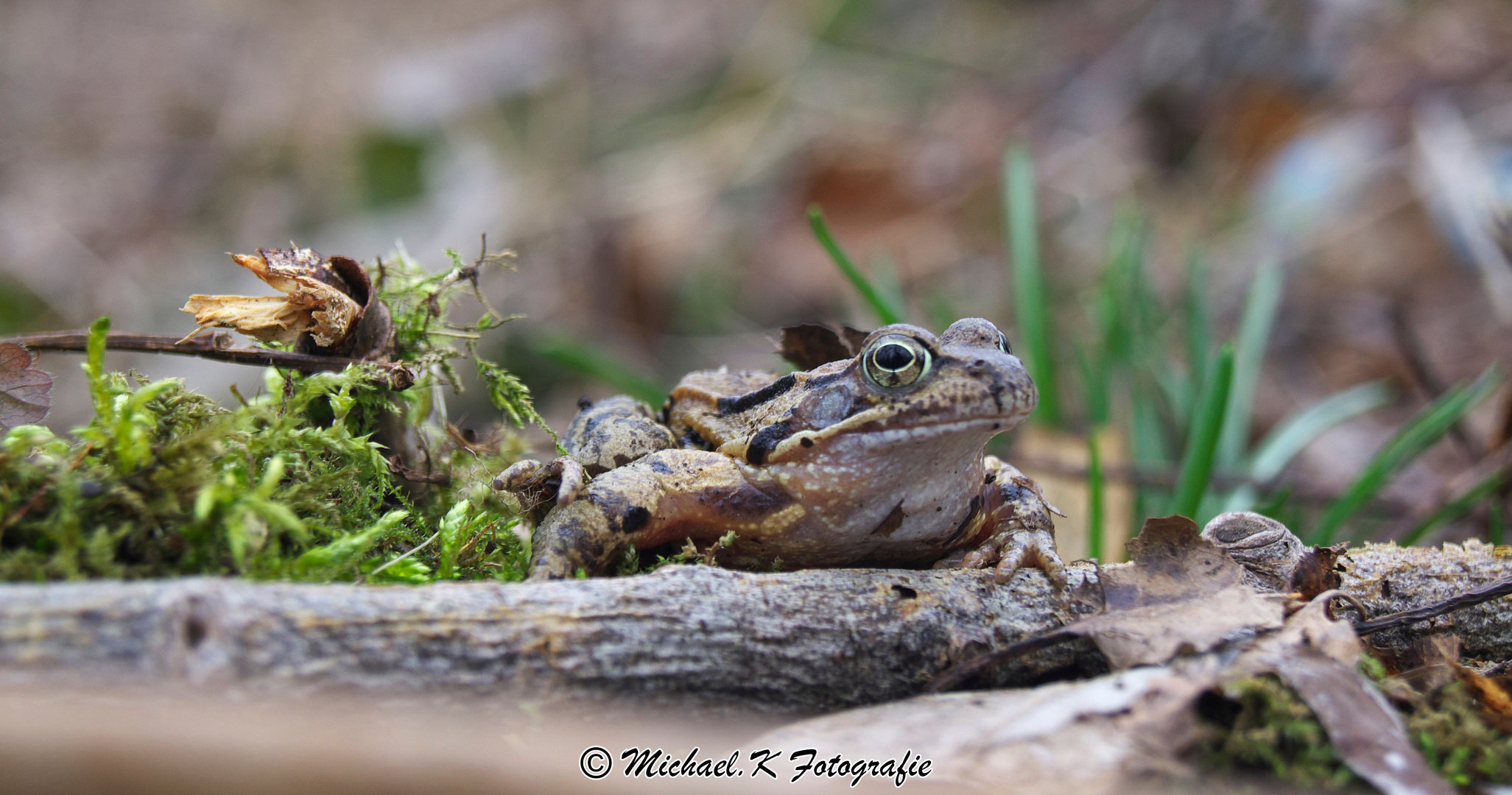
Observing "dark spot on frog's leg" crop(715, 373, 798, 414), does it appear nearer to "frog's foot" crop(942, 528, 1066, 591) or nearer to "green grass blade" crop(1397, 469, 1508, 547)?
"frog's foot" crop(942, 528, 1066, 591)

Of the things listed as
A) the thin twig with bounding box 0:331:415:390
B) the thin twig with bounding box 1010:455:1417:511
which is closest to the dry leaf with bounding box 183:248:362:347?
the thin twig with bounding box 0:331:415:390

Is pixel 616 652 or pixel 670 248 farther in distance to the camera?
pixel 670 248

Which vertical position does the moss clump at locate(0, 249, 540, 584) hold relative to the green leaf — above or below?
above

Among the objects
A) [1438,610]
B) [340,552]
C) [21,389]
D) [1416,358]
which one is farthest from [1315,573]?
[21,389]

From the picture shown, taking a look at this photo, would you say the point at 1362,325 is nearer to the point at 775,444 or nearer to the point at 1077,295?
the point at 1077,295

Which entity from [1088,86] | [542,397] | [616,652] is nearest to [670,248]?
[542,397]

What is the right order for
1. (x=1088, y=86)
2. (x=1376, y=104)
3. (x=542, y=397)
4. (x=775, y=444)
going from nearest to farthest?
(x=775, y=444) < (x=1376, y=104) < (x=542, y=397) < (x=1088, y=86)
